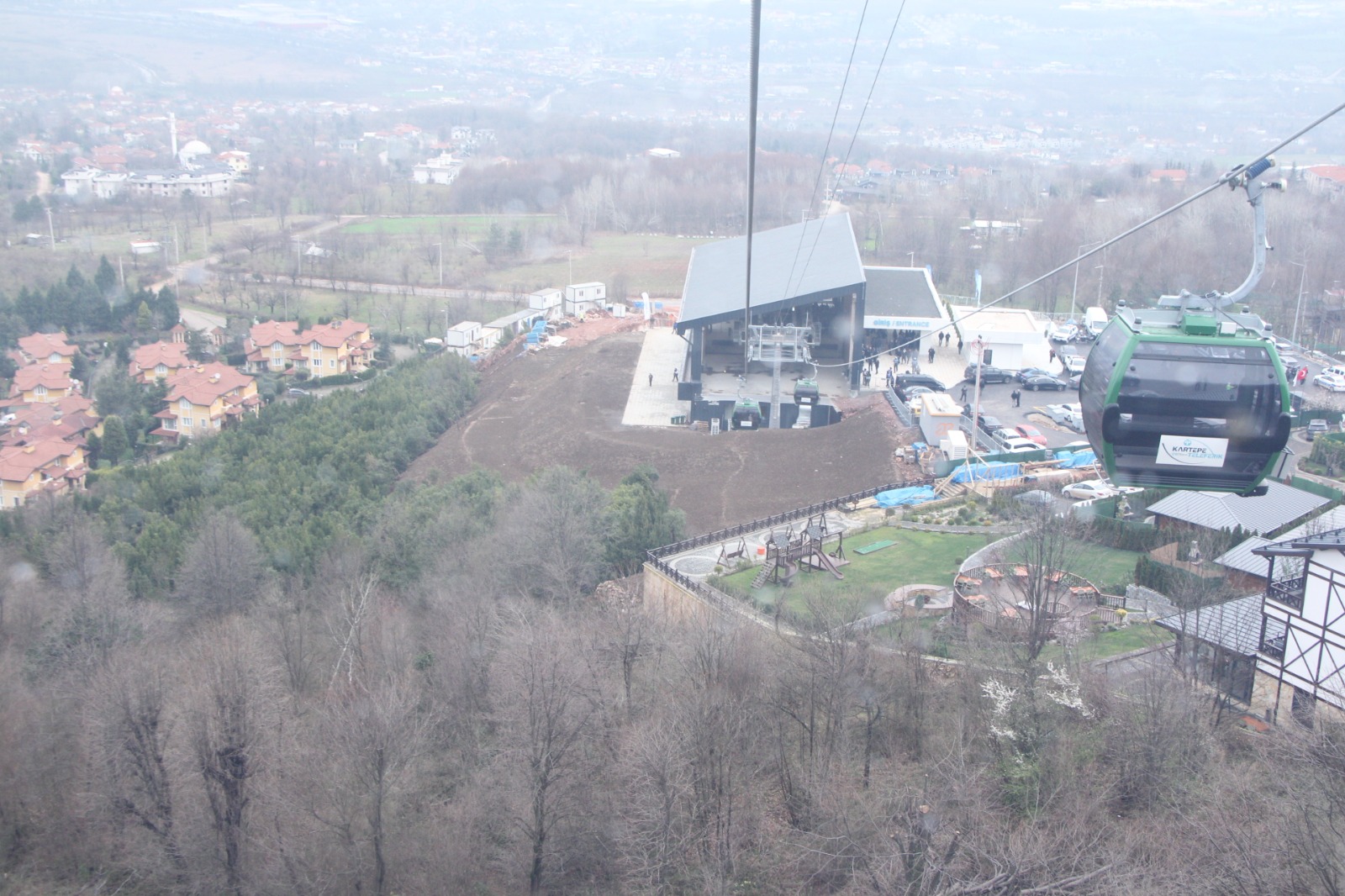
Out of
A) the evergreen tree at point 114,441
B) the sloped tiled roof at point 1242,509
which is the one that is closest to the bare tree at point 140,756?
the sloped tiled roof at point 1242,509

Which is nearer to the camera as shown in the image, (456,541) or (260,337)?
(456,541)

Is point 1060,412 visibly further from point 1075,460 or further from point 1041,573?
point 1041,573

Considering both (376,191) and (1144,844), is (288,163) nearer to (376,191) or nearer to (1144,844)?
(376,191)

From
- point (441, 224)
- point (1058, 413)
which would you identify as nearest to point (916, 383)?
point (1058, 413)

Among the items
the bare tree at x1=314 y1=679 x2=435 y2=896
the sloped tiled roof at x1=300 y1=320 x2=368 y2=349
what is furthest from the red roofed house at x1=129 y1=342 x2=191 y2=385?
the bare tree at x1=314 y1=679 x2=435 y2=896

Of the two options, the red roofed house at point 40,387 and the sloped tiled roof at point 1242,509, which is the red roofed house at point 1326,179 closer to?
the sloped tiled roof at point 1242,509

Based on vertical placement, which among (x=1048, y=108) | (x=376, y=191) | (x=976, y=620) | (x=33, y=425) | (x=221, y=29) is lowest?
(x=33, y=425)

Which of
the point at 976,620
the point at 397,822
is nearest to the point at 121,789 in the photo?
the point at 397,822

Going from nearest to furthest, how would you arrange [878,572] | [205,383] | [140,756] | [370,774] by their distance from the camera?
[370,774]
[140,756]
[878,572]
[205,383]
